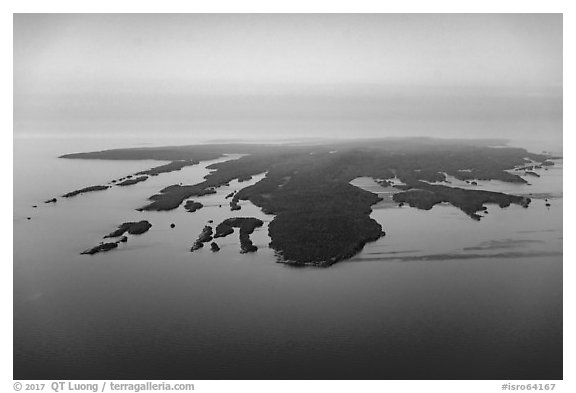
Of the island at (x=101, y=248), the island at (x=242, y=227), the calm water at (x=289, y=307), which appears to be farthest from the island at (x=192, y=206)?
the island at (x=101, y=248)

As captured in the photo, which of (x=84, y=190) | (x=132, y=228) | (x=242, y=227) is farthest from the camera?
(x=84, y=190)

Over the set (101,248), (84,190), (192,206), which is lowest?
(101,248)

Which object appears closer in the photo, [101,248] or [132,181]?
[101,248]

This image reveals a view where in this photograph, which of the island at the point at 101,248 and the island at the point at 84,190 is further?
the island at the point at 84,190

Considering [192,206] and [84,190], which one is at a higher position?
[84,190]

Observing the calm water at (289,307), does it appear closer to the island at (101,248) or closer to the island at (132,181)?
the island at (101,248)

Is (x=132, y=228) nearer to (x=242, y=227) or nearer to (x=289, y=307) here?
(x=242, y=227)

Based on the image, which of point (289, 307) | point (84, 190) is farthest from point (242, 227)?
point (84, 190)

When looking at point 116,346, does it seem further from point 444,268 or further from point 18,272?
point 444,268
